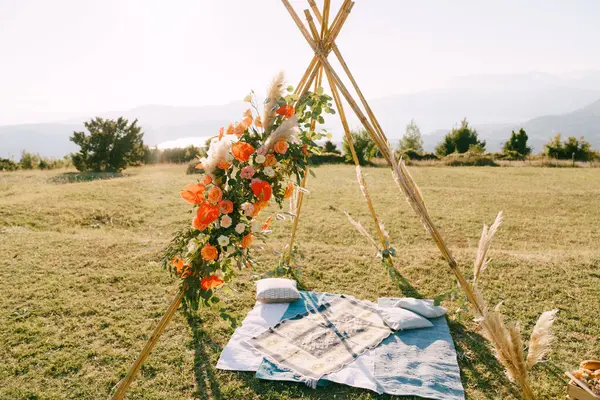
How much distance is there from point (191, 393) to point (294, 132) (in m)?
2.15

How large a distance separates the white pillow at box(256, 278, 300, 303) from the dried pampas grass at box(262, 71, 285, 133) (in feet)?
7.26

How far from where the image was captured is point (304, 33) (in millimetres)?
3402

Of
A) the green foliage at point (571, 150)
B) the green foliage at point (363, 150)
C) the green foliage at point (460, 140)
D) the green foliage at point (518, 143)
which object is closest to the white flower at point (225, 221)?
the green foliage at point (363, 150)

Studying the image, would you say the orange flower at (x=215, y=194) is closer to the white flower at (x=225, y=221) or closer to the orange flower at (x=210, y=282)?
the white flower at (x=225, y=221)

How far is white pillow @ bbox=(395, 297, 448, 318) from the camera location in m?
4.09

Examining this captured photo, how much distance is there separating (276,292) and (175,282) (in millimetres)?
1421

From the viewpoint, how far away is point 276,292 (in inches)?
173

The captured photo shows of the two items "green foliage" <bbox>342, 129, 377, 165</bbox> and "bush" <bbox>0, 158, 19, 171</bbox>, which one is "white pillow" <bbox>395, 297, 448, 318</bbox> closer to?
"green foliage" <bbox>342, 129, 377, 165</bbox>

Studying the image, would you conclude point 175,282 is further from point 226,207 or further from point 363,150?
point 363,150

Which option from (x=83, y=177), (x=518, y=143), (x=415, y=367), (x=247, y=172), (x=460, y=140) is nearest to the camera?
(x=247, y=172)

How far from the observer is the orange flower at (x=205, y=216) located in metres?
2.52

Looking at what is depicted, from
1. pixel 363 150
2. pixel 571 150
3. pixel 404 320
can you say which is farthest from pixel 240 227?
pixel 571 150

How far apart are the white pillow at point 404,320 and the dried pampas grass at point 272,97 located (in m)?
2.37

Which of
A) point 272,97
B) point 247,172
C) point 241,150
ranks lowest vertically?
point 247,172
